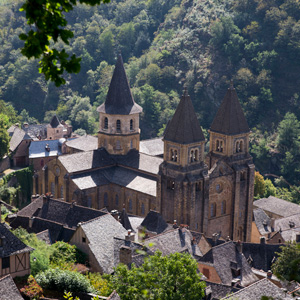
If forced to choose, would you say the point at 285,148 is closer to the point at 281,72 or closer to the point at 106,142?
the point at 281,72

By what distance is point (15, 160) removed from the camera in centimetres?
7462

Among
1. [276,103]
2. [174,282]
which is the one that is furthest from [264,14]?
[174,282]

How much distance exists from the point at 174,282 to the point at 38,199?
24948mm

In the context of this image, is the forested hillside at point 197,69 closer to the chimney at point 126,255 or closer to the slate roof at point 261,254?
the slate roof at point 261,254

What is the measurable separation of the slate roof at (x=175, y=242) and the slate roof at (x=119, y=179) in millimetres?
9445

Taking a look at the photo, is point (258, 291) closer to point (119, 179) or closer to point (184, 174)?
point (184, 174)

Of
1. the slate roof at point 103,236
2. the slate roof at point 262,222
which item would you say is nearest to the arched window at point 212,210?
the slate roof at point 262,222

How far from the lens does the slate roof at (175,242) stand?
39625 millimetres

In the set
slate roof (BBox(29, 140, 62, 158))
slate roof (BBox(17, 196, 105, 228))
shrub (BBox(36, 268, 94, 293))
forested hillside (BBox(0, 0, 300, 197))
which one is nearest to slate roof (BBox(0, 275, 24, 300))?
shrub (BBox(36, 268, 94, 293))

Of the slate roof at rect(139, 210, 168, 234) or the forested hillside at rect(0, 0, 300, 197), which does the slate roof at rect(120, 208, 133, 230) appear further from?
the forested hillside at rect(0, 0, 300, 197)

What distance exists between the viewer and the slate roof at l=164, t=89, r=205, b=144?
1897 inches

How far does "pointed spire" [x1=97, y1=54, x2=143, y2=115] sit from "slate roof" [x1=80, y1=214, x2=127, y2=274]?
16.2 metres

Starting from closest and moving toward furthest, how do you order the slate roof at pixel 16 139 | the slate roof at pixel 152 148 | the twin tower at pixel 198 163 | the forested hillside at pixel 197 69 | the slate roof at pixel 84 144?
the twin tower at pixel 198 163, the slate roof at pixel 152 148, the slate roof at pixel 84 144, the slate roof at pixel 16 139, the forested hillside at pixel 197 69

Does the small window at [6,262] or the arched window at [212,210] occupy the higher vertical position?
the small window at [6,262]
